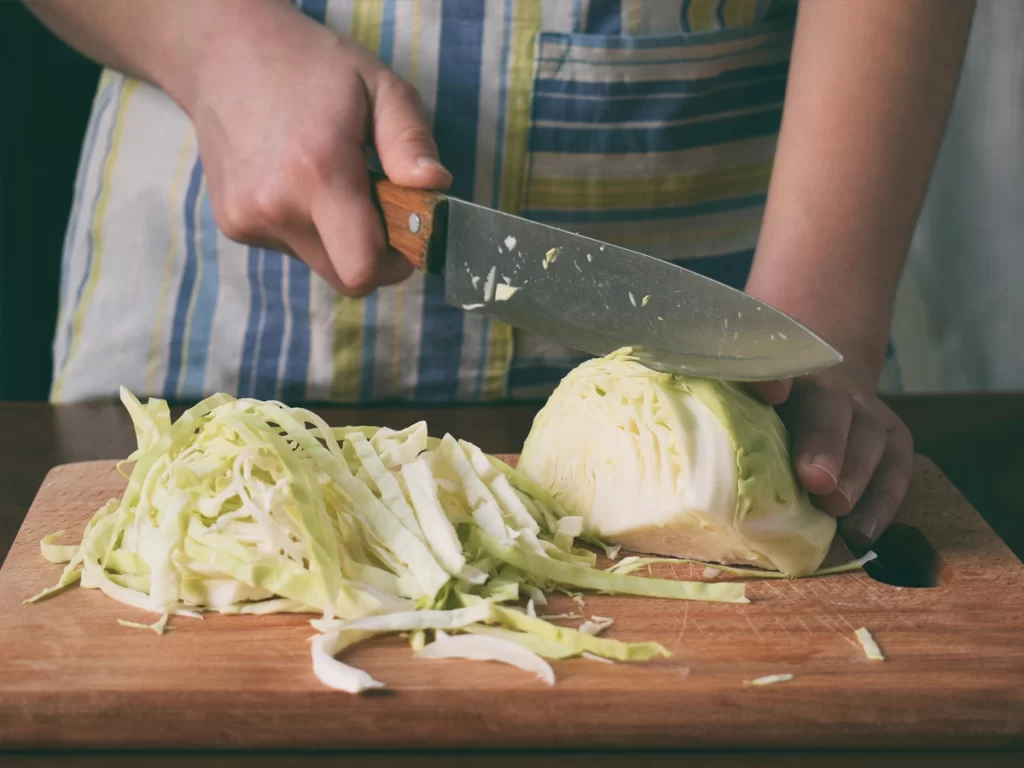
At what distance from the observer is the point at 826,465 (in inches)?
55.3

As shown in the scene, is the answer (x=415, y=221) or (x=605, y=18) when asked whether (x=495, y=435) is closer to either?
(x=415, y=221)

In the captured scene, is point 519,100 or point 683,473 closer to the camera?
point 683,473

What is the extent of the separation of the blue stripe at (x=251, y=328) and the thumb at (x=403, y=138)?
0.50 meters

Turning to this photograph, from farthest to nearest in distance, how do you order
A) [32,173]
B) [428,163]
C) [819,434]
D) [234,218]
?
1. [32,173]
2. [234,218]
3. [428,163]
4. [819,434]

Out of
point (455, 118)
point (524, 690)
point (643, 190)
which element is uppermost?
point (455, 118)

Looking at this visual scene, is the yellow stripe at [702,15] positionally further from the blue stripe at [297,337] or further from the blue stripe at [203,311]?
the blue stripe at [203,311]

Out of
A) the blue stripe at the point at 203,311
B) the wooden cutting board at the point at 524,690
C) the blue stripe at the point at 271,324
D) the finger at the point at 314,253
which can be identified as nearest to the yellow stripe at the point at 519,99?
the finger at the point at 314,253

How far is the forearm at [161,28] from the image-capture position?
6.22ft

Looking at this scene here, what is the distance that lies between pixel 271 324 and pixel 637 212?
0.73 meters

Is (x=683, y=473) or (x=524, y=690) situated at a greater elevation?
(x=683, y=473)

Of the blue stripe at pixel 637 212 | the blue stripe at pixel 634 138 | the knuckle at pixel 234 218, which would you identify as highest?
the blue stripe at pixel 634 138

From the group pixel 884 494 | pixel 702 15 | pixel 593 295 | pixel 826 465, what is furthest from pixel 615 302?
pixel 702 15

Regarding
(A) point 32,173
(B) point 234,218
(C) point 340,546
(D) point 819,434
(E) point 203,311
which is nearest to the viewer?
(C) point 340,546

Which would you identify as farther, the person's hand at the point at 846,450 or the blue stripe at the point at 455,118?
the blue stripe at the point at 455,118
